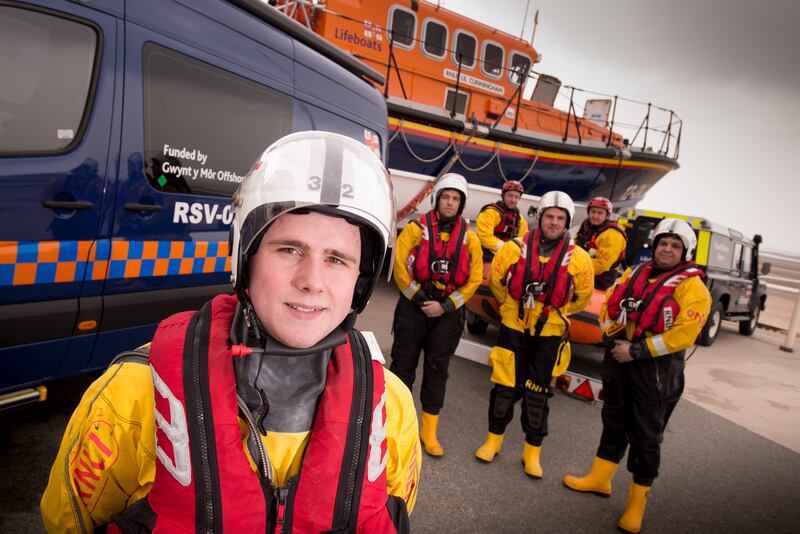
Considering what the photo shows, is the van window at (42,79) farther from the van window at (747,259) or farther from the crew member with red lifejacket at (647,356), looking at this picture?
the van window at (747,259)

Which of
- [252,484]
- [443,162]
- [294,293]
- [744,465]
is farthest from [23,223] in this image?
[443,162]

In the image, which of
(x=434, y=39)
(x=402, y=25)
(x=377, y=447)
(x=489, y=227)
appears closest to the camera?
(x=377, y=447)

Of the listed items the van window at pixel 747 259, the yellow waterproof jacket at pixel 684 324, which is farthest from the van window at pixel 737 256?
the yellow waterproof jacket at pixel 684 324

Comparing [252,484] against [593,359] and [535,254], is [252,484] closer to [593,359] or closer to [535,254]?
[535,254]

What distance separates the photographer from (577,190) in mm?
9500

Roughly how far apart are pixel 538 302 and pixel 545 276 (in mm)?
191

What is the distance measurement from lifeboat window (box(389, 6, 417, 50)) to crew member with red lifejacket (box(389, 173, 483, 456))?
5727 millimetres

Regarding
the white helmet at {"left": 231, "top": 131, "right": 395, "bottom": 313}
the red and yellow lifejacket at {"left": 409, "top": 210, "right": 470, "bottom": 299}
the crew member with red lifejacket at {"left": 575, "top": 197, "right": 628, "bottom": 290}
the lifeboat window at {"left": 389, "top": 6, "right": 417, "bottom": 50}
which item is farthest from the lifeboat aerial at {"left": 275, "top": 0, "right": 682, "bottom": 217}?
the white helmet at {"left": 231, "top": 131, "right": 395, "bottom": 313}

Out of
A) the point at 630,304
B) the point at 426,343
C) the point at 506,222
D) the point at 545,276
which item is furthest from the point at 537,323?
the point at 506,222

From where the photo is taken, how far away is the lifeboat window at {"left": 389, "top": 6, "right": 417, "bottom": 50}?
25.9 feet

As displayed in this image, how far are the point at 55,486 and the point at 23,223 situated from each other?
50.9 inches

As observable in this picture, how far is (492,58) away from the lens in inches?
355

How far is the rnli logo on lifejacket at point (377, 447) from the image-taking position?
966 millimetres

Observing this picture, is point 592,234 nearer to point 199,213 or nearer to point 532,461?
point 532,461
